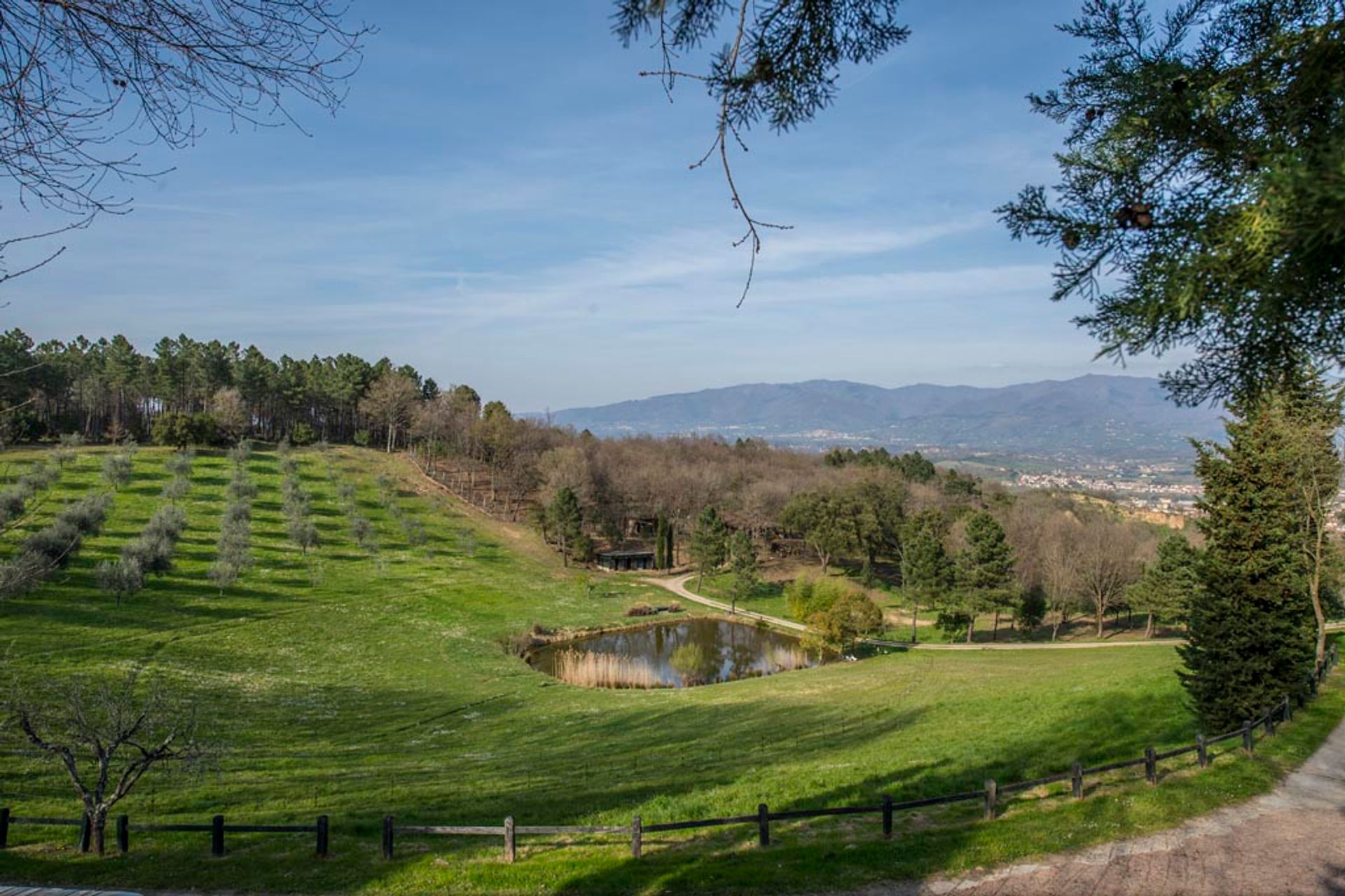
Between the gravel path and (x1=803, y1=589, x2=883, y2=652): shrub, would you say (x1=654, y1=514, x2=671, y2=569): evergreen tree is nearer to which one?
(x1=803, y1=589, x2=883, y2=652): shrub

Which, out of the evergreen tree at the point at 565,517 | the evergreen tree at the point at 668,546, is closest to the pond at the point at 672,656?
the evergreen tree at the point at 565,517

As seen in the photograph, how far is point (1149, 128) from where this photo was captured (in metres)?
4.11

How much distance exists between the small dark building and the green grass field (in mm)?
17484

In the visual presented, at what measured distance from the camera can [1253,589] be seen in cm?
1445

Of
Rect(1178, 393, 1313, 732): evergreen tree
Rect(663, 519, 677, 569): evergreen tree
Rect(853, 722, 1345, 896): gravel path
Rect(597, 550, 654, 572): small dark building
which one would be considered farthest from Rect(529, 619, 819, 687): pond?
Rect(853, 722, 1345, 896): gravel path

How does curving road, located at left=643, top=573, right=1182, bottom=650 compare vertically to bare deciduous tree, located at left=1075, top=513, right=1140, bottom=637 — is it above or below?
below

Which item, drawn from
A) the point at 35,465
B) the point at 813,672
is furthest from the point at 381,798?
the point at 35,465

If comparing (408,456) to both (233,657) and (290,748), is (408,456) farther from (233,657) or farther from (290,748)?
(290,748)

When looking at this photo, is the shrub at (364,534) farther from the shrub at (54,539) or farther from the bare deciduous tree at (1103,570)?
the bare deciduous tree at (1103,570)

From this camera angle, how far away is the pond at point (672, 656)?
34219 millimetres

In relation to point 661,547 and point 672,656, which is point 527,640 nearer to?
point 672,656

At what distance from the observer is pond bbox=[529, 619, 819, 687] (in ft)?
112

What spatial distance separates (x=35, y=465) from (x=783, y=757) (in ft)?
174

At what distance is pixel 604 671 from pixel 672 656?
535 centimetres
